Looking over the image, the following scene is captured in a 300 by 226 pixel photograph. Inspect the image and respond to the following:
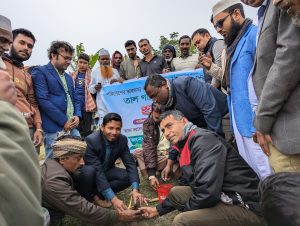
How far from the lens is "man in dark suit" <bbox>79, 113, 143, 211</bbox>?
3340 mm

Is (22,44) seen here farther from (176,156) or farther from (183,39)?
(183,39)

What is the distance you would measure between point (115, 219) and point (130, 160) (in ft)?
3.35

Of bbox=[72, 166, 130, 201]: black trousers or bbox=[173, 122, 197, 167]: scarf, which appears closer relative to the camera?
bbox=[173, 122, 197, 167]: scarf

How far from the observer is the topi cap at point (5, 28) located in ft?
8.88

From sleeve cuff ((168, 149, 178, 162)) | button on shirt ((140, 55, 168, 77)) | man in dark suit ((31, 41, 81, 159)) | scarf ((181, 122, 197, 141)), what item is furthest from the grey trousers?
button on shirt ((140, 55, 168, 77))

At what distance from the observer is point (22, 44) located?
336 centimetres

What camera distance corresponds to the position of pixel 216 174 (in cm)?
228

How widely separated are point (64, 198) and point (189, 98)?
178cm

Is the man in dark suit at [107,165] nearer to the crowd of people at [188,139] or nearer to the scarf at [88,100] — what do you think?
the crowd of people at [188,139]

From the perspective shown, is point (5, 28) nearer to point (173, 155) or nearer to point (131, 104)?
point (173, 155)

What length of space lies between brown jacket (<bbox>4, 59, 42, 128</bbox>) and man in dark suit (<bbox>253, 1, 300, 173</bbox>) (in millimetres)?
2389

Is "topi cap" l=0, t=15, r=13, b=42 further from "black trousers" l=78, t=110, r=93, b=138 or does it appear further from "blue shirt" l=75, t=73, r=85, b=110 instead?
"black trousers" l=78, t=110, r=93, b=138

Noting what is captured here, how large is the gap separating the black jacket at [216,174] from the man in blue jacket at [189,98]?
972mm

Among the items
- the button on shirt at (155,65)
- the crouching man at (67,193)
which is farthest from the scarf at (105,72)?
the crouching man at (67,193)
